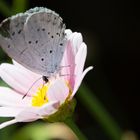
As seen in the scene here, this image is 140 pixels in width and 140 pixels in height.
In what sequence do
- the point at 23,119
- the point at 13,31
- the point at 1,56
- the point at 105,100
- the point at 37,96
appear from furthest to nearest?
the point at 105,100
the point at 1,56
the point at 37,96
the point at 13,31
the point at 23,119

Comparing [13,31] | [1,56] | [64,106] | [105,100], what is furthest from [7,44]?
[105,100]

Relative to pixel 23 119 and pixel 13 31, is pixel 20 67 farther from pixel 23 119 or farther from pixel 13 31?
pixel 23 119

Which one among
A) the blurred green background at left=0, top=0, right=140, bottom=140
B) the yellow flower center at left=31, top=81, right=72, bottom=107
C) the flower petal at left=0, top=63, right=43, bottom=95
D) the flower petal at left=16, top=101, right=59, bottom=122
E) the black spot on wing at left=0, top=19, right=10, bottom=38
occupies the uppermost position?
the black spot on wing at left=0, top=19, right=10, bottom=38

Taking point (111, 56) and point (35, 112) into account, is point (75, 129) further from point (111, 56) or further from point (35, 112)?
point (111, 56)

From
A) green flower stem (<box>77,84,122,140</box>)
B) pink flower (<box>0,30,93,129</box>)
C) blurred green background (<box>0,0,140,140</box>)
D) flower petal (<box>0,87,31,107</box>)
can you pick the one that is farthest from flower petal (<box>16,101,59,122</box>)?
blurred green background (<box>0,0,140,140</box>)

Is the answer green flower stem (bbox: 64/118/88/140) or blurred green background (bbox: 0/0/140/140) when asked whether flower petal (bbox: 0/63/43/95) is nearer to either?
green flower stem (bbox: 64/118/88/140)

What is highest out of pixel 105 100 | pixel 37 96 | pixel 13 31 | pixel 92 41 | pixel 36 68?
pixel 13 31

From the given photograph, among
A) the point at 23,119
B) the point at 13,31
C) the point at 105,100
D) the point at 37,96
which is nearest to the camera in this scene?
the point at 23,119
